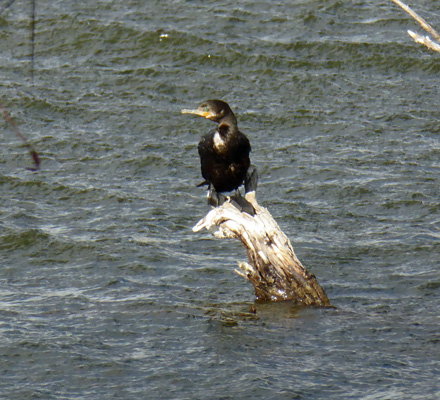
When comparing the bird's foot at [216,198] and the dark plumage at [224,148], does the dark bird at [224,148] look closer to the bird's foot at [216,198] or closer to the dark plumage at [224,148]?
the dark plumage at [224,148]

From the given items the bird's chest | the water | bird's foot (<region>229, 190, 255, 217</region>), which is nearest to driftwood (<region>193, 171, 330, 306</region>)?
bird's foot (<region>229, 190, 255, 217</region>)

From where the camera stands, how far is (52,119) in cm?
1216

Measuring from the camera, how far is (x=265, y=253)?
24.3ft

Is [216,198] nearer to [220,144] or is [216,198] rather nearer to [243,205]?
[243,205]

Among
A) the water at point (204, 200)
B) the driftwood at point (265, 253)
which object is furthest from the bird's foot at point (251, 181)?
the water at point (204, 200)

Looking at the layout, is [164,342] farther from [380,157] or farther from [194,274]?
[380,157]

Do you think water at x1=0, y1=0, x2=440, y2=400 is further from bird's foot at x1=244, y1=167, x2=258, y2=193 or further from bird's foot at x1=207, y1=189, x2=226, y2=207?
bird's foot at x1=244, y1=167, x2=258, y2=193

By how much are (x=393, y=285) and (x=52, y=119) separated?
5962 millimetres

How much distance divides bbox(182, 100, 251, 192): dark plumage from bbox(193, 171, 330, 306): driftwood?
0.22 metres

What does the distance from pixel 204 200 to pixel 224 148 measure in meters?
3.09

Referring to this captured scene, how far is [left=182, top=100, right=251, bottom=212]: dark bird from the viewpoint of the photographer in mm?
7316

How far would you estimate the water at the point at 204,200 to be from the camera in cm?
673

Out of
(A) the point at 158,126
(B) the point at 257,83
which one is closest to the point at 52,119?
(A) the point at 158,126

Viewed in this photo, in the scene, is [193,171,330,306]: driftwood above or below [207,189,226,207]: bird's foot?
below
